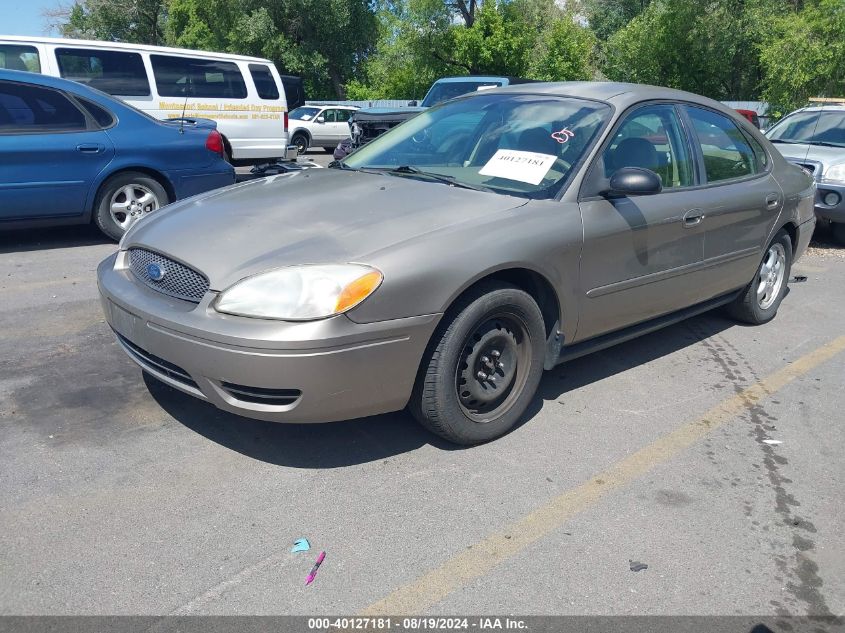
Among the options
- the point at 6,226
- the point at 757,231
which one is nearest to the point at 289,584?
the point at 757,231

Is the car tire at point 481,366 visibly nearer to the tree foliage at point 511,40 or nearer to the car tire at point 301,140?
the car tire at point 301,140

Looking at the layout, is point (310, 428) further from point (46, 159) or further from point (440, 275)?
point (46, 159)

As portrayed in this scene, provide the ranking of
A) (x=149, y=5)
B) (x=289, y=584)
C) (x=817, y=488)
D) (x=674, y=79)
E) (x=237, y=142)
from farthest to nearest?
(x=149, y=5) < (x=674, y=79) < (x=237, y=142) < (x=817, y=488) < (x=289, y=584)

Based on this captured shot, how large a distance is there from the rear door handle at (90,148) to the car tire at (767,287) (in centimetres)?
557

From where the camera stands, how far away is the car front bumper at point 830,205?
27.6 feet

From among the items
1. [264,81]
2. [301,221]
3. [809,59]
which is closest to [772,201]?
[301,221]

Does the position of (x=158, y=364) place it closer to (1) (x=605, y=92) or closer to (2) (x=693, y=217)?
(1) (x=605, y=92)

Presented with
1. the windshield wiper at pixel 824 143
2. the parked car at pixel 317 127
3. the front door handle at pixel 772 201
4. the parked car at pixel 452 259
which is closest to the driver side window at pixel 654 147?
the parked car at pixel 452 259

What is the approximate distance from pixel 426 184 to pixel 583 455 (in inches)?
62.2

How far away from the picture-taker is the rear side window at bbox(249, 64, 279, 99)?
11844mm

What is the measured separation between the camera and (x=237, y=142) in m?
11.8

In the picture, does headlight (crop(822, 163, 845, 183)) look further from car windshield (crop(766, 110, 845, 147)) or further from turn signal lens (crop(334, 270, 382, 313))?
turn signal lens (crop(334, 270, 382, 313))

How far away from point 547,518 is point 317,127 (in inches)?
879

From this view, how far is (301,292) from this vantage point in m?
3.02
